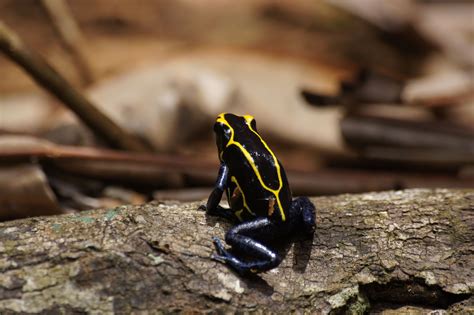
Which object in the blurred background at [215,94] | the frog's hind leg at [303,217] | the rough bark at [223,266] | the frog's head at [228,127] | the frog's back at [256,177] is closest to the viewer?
the rough bark at [223,266]

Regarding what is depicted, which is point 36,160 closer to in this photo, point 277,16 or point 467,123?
point 277,16

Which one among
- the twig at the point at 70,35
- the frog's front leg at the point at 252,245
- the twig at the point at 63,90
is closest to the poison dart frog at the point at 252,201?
the frog's front leg at the point at 252,245

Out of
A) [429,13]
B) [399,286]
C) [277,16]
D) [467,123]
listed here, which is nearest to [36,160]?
[399,286]

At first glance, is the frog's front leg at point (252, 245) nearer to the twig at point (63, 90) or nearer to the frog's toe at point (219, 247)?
the frog's toe at point (219, 247)

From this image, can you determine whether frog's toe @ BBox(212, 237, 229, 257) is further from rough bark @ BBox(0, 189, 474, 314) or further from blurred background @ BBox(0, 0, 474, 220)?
blurred background @ BBox(0, 0, 474, 220)

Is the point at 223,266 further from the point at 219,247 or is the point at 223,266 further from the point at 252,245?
the point at 252,245

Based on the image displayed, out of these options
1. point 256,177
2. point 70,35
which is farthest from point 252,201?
point 70,35
